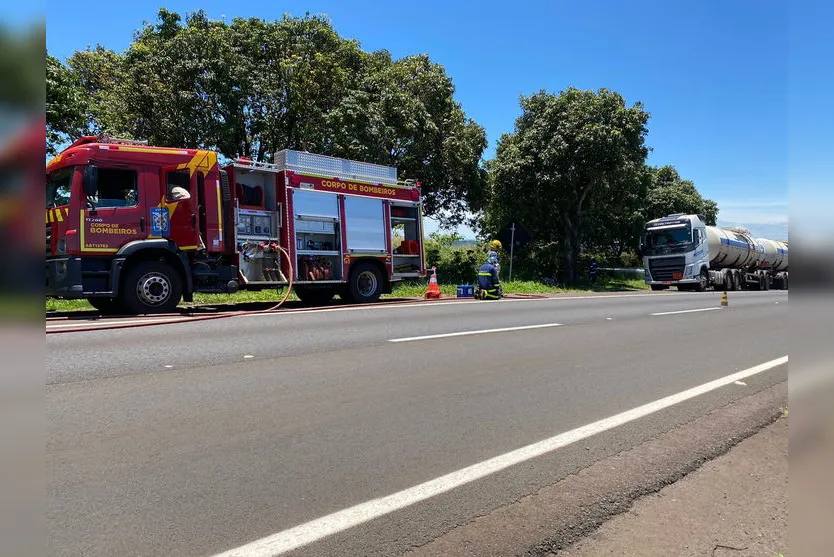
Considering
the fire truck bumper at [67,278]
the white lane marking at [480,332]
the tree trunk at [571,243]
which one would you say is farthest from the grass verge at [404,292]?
the white lane marking at [480,332]

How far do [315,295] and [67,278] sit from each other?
6923 millimetres

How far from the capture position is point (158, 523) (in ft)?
10.1

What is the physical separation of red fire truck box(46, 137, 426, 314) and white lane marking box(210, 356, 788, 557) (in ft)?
28.1

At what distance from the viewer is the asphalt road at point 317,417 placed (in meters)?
3.17

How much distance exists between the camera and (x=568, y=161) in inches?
1038

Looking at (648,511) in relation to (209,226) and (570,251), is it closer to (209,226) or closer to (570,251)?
(209,226)

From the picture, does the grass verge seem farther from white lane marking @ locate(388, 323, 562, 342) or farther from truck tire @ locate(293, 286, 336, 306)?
white lane marking @ locate(388, 323, 562, 342)

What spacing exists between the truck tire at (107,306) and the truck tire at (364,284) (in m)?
5.60

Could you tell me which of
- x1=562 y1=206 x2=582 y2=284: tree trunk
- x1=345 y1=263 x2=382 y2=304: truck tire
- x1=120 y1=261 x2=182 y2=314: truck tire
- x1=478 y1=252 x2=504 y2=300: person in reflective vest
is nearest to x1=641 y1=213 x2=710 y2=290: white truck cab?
x1=562 y1=206 x2=582 y2=284: tree trunk

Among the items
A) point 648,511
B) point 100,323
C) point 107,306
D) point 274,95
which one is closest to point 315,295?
point 107,306

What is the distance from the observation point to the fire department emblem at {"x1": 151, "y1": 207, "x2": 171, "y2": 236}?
1135cm
